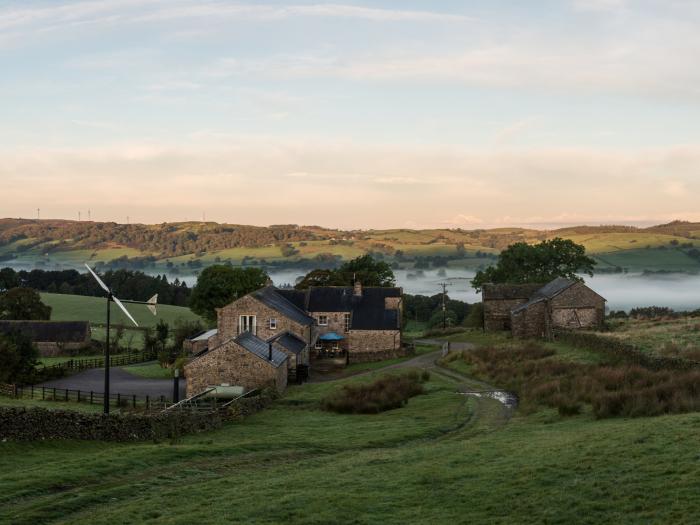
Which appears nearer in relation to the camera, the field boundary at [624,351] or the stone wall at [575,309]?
the field boundary at [624,351]

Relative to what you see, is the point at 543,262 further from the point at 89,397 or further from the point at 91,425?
the point at 91,425

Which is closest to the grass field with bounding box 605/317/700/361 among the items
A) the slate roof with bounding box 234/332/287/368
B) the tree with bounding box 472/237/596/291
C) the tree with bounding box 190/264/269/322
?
the slate roof with bounding box 234/332/287/368

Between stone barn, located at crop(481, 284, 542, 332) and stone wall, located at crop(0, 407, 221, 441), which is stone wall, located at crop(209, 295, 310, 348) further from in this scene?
stone wall, located at crop(0, 407, 221, 441)

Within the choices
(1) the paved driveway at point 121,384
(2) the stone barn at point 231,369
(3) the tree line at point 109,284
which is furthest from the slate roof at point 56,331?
(3) the tree line at point 109,284

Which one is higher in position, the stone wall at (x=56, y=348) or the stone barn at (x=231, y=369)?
the stone barn at (x=231, y=369)

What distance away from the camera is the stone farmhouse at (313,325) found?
59.8 m

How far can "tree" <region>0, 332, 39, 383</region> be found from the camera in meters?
53.7

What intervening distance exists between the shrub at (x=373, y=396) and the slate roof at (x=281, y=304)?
876 inches

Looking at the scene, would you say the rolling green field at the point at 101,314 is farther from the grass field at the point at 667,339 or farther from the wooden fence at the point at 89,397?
the grass field at the point at 667,339

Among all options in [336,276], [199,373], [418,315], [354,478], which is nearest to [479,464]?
[354,478]

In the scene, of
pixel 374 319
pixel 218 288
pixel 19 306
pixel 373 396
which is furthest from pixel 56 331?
pixel 373 396

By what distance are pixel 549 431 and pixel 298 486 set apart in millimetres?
11205

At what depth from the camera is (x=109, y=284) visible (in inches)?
6260

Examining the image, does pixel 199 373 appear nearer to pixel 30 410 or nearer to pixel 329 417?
pixel 329 417
